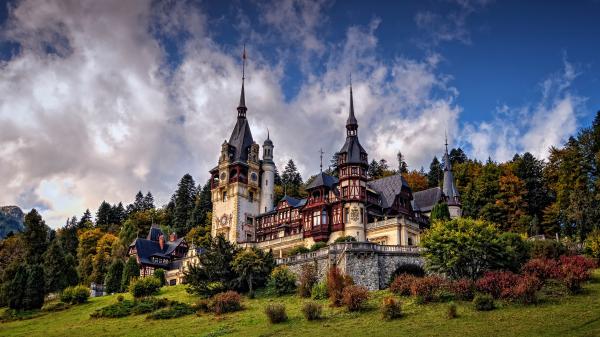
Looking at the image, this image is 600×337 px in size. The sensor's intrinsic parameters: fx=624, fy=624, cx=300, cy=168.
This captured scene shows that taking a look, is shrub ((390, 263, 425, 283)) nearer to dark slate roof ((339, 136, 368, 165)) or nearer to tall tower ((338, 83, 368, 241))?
tall tower ((338, 83, 368, 241))

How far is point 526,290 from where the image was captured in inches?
1411

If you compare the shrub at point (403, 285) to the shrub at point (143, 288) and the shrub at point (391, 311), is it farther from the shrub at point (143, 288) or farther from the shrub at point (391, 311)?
the shrub at point (143, 288)

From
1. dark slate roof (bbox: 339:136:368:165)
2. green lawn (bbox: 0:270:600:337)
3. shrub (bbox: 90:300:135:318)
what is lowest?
green lawn (bbox: 0:270:600:337)

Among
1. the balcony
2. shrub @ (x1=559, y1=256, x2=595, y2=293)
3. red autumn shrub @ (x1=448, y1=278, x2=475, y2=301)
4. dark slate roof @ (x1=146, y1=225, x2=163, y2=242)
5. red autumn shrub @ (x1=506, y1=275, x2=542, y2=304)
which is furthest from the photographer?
dark slate roof @ (x1=146, y1=225, x2=163, y2=242)

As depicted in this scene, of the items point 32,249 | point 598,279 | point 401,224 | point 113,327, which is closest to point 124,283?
point 32,249

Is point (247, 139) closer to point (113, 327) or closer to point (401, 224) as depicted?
point (401, 224)

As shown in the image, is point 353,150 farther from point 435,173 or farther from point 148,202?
point 148,202

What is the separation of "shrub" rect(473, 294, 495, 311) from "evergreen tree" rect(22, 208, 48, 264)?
51.4 m

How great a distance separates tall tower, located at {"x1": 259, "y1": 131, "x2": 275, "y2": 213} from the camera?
7669cm

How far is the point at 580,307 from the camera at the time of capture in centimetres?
3334

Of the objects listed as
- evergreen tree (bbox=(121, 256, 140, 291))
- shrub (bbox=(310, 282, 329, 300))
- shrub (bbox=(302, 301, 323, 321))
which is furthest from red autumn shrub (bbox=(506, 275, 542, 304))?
evergreen tree (bbox=(121, 256, 140, 291))

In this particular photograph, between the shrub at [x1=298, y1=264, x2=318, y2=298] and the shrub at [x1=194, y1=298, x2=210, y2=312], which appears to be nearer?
the shrub at [x1=194, y1=298, x2=210, y2=312]

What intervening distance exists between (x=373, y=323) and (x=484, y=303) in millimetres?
6500

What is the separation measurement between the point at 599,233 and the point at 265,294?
26463 mm
